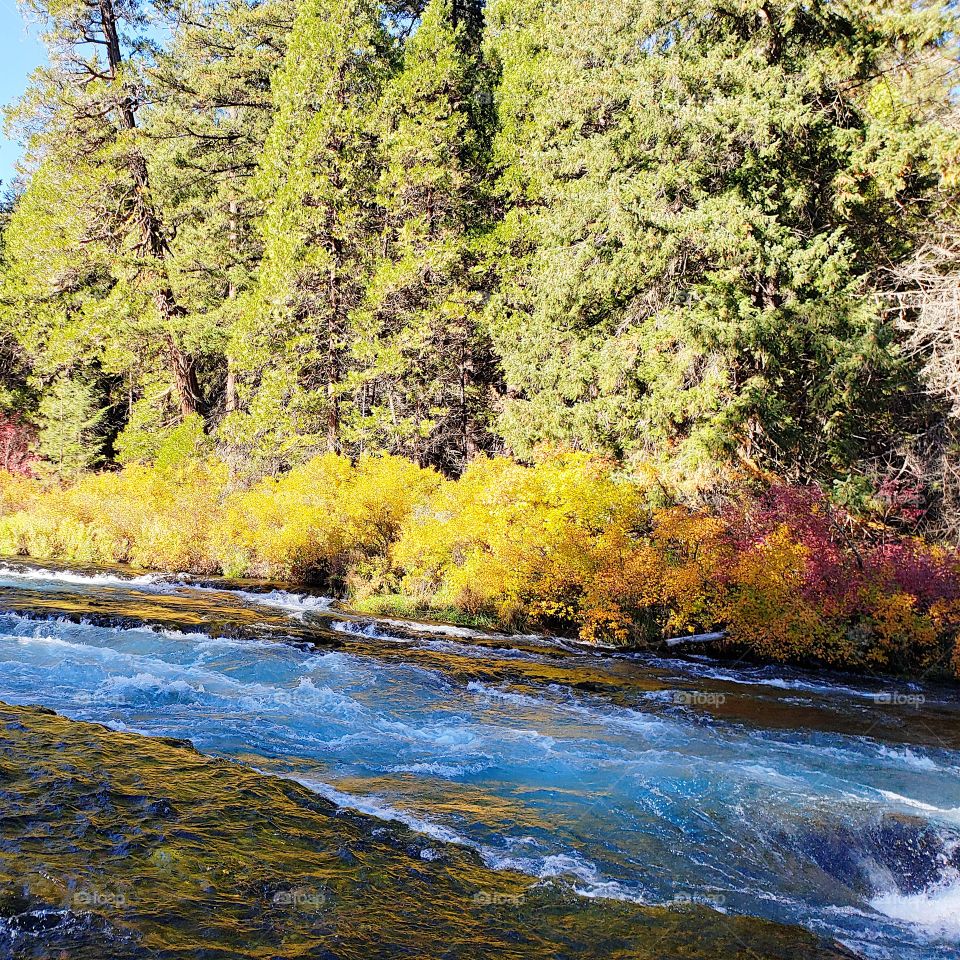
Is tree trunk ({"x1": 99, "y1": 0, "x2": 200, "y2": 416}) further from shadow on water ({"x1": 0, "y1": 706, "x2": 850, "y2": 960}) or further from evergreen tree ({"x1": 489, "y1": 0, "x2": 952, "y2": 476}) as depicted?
shadow on water ({"x1": 0, "y1": 706, "x2": 850, "y2": 960})

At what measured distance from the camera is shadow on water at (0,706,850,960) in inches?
108

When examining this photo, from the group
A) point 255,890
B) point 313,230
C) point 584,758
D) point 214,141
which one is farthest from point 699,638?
point 214,141

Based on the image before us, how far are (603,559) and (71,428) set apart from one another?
22.4 meters

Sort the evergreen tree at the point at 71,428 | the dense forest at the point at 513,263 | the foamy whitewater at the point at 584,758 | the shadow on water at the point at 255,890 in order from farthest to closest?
the evergreen tree at the point at 71,428
the dense forest at the point at 513,263
the foamy whitewater at the point at 584,758
the shadow on water at the point at 255,890

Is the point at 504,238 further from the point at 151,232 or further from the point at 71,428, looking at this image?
the point at 71,428

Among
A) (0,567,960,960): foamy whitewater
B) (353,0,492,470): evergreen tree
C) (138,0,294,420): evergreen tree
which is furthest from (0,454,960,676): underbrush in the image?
(138,0,294,420): evergreen tree

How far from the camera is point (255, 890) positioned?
123 inches

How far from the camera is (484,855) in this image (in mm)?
4047

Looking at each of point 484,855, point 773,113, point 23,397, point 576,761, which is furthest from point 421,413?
point 23,397

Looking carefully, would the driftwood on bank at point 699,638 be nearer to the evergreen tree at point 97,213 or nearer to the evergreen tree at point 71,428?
the evergreen tree at point 97,213

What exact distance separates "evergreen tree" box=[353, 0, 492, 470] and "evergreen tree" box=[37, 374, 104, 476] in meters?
11.8

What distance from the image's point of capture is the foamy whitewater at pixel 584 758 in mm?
4168

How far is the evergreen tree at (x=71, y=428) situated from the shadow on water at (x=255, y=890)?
79.4 feet

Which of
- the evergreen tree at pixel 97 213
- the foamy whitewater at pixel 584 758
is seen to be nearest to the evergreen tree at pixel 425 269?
the evergreen tree at pixel 97 213
